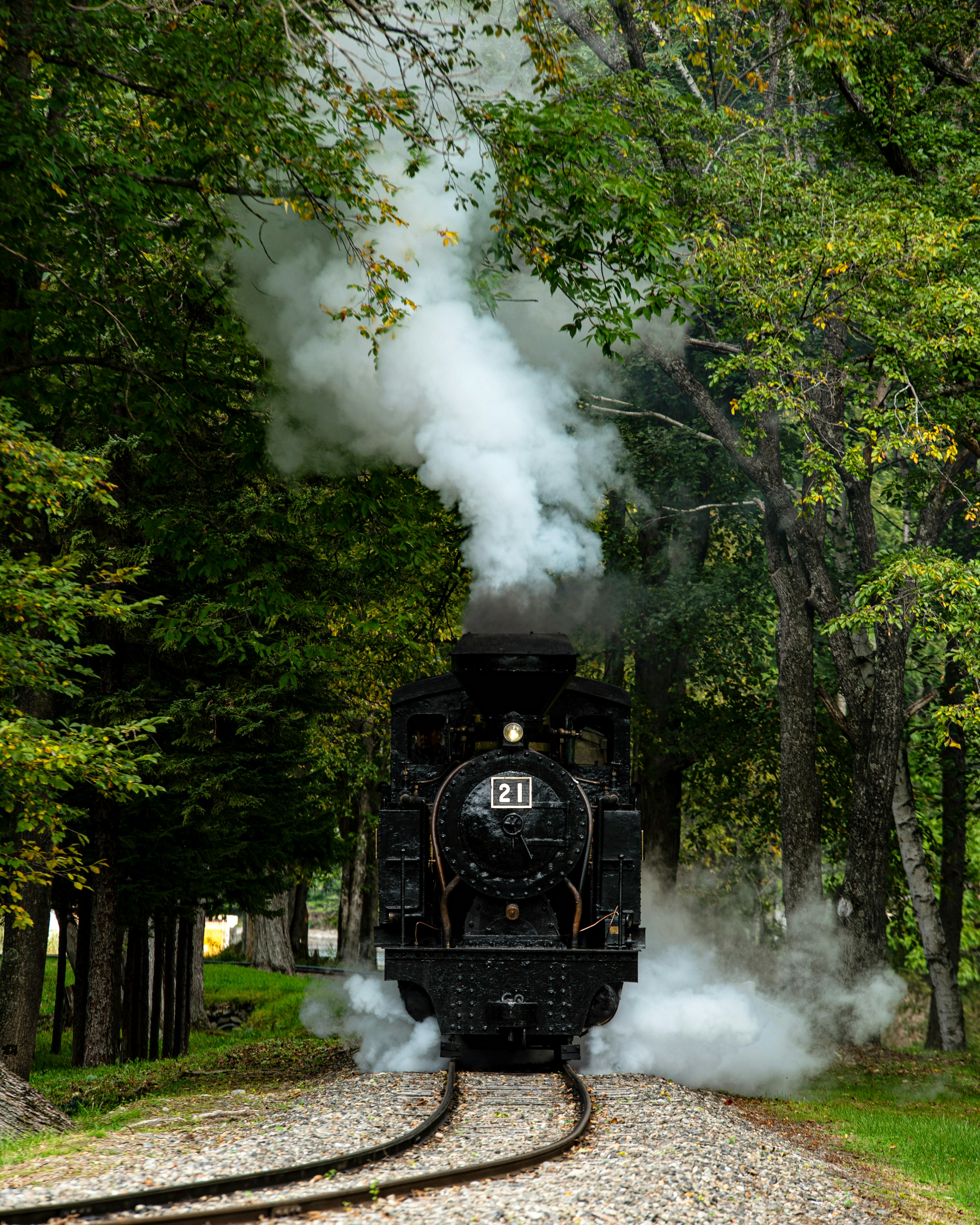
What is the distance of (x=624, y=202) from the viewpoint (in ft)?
34.2

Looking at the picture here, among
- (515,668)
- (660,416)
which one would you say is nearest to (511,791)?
(515,668)

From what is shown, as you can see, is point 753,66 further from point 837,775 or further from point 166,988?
point 166,988

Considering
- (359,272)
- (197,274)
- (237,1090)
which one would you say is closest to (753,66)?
(359,272)

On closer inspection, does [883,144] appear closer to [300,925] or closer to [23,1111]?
[23,1111]

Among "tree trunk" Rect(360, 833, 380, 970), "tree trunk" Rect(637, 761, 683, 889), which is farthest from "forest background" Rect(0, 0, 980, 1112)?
"tree trunk" Rect(360, 833, 380, 970)

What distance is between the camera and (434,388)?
34.7ft

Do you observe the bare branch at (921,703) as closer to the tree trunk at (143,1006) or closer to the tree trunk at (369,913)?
the tree trunk at (143,1006)

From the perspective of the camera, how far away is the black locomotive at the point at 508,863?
902 cm

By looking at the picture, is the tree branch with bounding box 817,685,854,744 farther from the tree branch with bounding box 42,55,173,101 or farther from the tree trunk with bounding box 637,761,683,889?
the tree branch with bounding box 42,55,173,101

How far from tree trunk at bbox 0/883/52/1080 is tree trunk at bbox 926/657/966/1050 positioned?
13865mm

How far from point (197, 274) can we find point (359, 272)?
5.36 feet

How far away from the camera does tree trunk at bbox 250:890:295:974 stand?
2400cm

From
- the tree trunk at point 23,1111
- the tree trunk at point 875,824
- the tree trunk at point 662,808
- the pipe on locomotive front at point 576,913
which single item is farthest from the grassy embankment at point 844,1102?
the tree trunk at point 662,808

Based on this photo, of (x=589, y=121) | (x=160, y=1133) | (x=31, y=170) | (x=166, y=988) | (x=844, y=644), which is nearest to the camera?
(x=160, y=1133)
